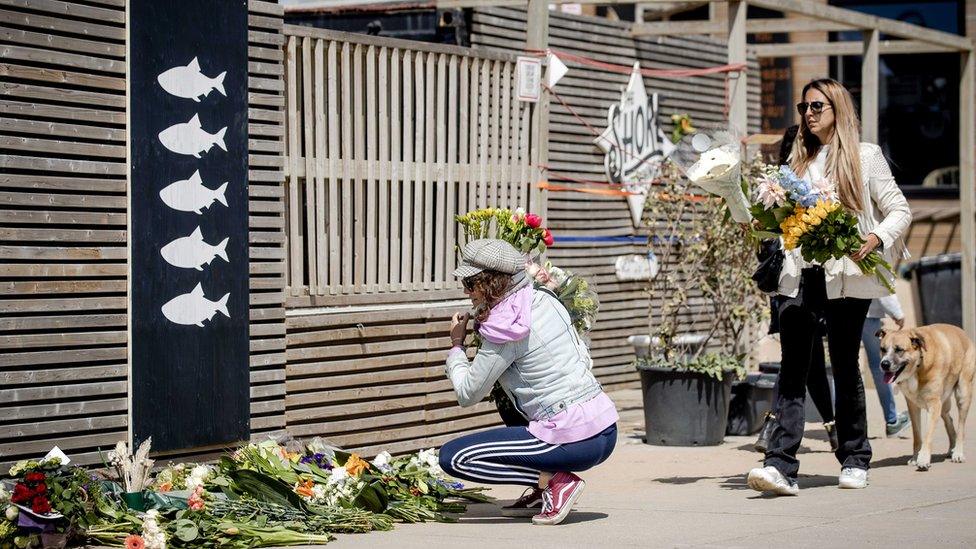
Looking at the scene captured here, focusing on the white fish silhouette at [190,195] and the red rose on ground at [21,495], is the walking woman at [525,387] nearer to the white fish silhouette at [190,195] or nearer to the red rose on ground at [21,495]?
the white fish silhouette at [190,195]

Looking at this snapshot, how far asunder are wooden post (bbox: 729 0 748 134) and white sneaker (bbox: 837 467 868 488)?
4370mm

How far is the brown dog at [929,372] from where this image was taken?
816 cm

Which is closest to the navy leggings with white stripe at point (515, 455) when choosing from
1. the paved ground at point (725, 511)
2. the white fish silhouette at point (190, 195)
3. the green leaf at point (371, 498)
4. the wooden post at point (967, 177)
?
the paved ground at point (725, 511)

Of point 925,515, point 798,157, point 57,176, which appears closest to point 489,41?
point 798,157

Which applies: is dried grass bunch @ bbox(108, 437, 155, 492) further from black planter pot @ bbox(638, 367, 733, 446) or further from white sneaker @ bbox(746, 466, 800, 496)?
black planter pot @ bbox(638, 367, 733, 446)

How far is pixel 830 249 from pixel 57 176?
151 inches

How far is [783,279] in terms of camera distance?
23.7 ft

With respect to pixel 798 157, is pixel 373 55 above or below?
above

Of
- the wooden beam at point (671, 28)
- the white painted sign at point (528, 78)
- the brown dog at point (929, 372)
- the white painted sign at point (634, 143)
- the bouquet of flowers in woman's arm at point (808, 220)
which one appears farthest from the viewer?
the wooden beam at point (671, 28)

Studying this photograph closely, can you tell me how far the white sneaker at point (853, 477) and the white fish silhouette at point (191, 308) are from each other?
3439 millimetres

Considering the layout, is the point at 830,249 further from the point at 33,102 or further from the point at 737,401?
the point at 33,102

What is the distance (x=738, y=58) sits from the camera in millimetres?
11430

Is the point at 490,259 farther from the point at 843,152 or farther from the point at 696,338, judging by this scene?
the point at 696,338

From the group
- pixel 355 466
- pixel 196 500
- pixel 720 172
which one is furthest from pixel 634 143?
pixel 196 500
